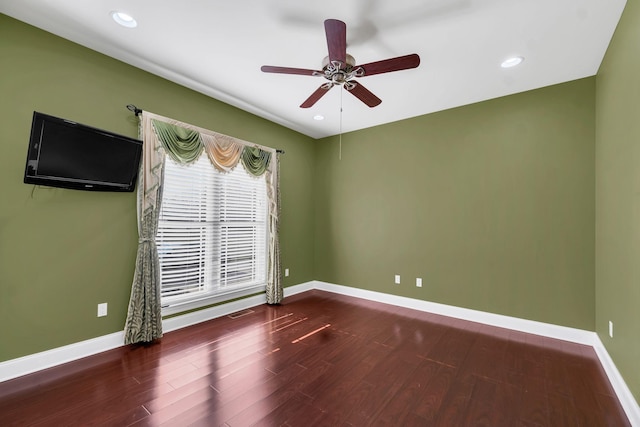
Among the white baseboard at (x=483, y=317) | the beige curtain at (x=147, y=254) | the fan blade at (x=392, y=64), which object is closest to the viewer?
the fan blade at (x=392, y=64)

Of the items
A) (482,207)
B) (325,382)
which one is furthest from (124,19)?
(482,207)

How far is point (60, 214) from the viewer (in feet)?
Result: 7.98


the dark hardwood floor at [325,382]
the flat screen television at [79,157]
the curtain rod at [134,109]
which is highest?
the curtain rod at [134,109]

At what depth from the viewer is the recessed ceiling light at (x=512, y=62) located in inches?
104

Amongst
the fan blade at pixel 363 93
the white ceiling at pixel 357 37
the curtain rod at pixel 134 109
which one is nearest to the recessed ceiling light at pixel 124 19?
the white ceiling at pixel 357 37

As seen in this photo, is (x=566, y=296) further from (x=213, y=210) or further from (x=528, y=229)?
(x=213, y=210)

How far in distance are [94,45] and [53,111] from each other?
74 cm

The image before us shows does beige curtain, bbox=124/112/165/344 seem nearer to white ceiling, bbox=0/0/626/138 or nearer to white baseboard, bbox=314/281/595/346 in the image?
white ceiling, bbox=0/0/626/138

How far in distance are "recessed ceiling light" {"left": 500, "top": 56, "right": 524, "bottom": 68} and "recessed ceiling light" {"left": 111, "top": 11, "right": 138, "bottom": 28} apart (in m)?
3.43

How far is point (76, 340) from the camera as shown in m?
2.50

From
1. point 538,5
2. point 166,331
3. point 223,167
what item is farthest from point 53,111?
point 538,5

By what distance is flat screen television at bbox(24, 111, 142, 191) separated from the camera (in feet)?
7.09

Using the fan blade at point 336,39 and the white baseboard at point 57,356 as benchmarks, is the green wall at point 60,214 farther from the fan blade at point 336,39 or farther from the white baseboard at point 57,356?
the fan blade at point 336,39

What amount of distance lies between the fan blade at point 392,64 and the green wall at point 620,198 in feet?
4.69
